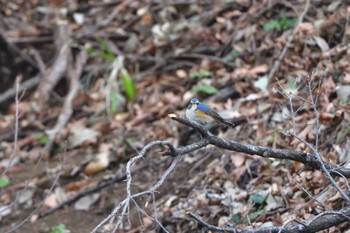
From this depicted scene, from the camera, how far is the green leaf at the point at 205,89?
6.62 m

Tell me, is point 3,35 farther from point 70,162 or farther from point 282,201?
point 282,201

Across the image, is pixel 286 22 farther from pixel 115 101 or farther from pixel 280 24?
pixel 115 101

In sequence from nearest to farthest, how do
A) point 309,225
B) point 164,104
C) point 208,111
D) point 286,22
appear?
point 309,225 → point 208,111 → point 286,22 → point 164,104

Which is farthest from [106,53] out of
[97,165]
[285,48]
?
[285,48]

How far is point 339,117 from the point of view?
5.09 m

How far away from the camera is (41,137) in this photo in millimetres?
7469

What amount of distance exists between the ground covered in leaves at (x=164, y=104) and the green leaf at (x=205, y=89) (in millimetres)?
34

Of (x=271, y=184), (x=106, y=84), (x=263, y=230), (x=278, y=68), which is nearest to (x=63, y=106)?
(x=106, y=84)

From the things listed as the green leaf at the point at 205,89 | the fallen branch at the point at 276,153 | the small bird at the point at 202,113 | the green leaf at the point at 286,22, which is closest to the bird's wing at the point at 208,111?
the small bird at the point at 202,113

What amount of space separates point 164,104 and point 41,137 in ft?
5.62

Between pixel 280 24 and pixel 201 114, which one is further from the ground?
pixel 201 114

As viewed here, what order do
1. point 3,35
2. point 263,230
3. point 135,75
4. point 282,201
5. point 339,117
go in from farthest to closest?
point 3,35, point 135,75, point 339,117, point 282,201, point 263,230

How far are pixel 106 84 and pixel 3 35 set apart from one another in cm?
218

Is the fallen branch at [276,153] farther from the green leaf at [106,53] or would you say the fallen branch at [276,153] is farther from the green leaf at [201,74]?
the green leaf at [106,53]
